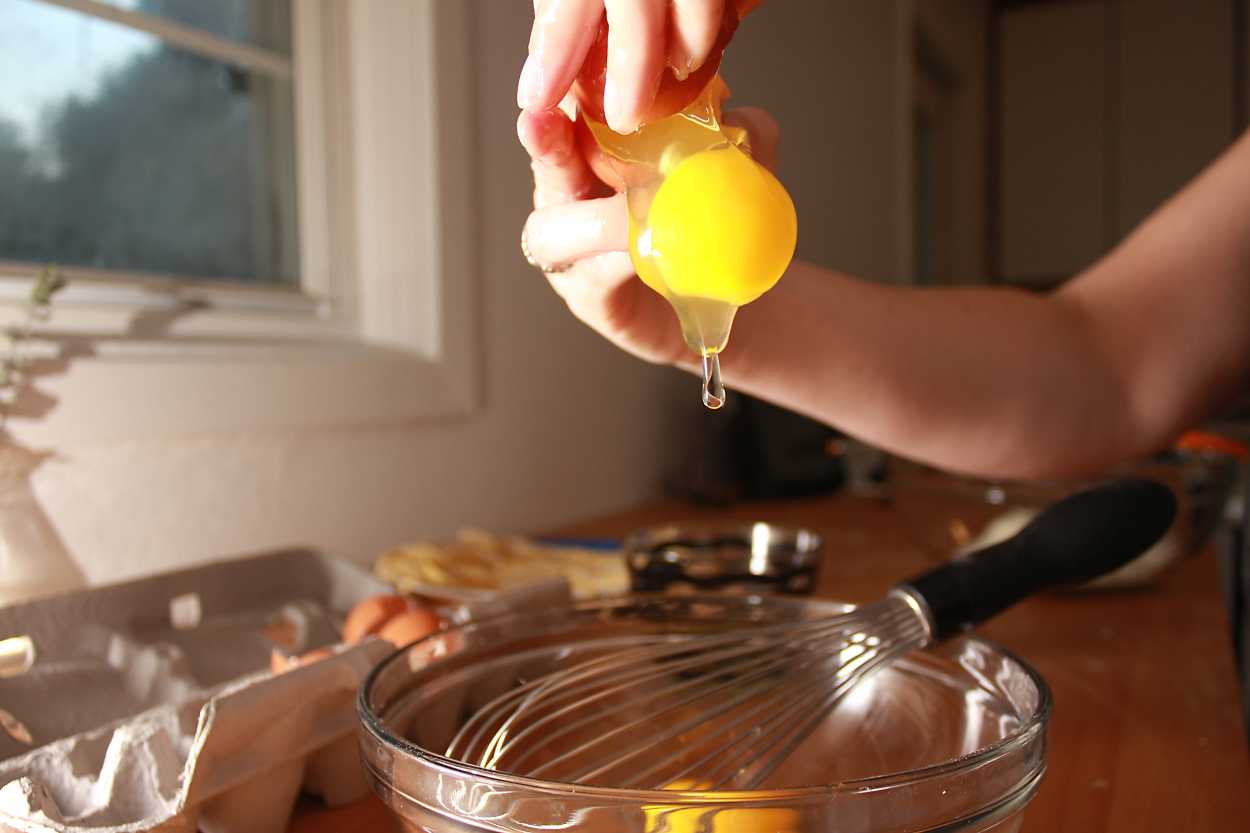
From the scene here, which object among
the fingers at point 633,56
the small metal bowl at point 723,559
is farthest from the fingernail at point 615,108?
the small metal bowl at point 723,559

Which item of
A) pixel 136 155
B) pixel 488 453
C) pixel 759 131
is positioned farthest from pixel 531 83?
pixel 488 453

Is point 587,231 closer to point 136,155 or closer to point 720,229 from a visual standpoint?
point 720,229

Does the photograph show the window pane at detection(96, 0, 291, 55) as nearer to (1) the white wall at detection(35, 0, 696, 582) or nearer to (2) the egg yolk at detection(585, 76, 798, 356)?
(1) the white wall at detection(35, 0, 696, 582)

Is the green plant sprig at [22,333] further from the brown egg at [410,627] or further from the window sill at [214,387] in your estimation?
the brown egg at [410,627]

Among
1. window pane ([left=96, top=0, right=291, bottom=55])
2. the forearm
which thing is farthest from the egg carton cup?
window pane ([left=96, top=0, right=291, bottom=55])

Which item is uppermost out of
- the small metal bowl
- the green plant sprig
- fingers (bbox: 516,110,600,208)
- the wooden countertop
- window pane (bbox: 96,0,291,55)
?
window pane (bbox: 96,0,291,55)

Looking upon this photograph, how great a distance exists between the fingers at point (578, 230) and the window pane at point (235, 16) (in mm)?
557

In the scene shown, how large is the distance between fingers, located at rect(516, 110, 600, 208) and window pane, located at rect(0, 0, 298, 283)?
0.50 metres

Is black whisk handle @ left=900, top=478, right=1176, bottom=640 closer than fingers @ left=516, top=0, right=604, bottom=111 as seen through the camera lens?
No

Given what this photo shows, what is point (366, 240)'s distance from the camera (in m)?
0.87

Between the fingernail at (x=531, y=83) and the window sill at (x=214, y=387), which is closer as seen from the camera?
the fingernail at (x=531, y=83)

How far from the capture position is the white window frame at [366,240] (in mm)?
741

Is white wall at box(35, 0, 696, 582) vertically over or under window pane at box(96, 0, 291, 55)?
under

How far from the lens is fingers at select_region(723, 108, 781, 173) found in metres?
0.35
